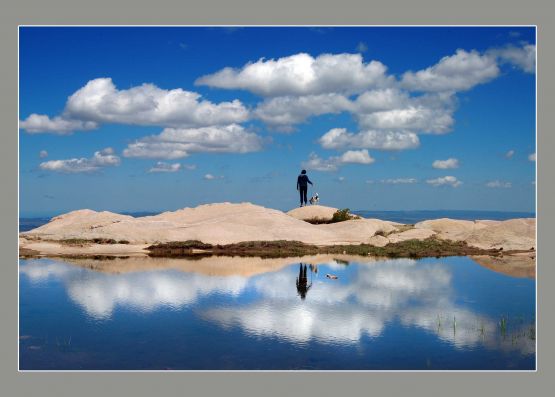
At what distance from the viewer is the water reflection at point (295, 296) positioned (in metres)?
13.3

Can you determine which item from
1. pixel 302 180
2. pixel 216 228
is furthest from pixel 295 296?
pixel 302 180

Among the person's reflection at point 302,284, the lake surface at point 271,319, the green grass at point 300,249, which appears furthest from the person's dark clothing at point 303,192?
the lake surface at point 271,319

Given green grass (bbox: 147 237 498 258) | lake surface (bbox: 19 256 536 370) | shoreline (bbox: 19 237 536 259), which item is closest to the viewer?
lake surface (bbox: 19 256 536 370)

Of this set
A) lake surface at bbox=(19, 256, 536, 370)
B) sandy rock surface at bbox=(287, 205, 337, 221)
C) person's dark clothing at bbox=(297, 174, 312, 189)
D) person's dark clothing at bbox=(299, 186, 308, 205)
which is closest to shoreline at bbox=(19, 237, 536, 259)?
lake surface at bbox=(19, 256, 536, 370)

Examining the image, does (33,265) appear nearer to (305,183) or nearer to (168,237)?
(168,237)

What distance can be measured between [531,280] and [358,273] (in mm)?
6371

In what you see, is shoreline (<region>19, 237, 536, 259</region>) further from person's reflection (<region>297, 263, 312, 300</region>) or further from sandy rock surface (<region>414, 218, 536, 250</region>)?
person's reflection (<region>297, 263, 312, 300</region>)

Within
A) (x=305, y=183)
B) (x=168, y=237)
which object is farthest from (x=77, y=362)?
(x=305, y=183)

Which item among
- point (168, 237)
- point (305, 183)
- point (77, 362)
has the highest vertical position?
point (305, 183)

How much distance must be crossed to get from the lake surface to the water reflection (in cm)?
5

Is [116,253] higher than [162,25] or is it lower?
lower

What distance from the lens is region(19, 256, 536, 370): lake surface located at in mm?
11367

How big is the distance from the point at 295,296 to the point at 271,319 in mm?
2982

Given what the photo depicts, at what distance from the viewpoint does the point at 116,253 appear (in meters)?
27.1
